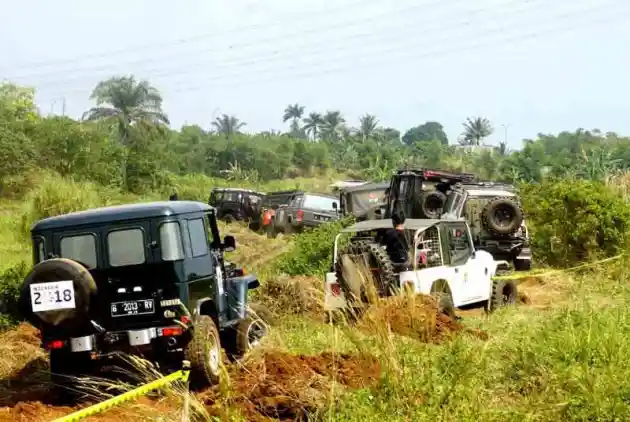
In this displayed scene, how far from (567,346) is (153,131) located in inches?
1763

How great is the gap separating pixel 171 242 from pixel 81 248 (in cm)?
104

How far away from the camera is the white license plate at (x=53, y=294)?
30.6 ft

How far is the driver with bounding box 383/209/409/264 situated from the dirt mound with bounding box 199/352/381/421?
187 inches

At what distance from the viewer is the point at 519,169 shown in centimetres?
6888

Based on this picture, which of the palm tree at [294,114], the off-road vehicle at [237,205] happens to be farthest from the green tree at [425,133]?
the off-road vehicle at [237,205]

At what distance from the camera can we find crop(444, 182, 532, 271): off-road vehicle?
1904cm

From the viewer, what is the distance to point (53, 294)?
9.34 meters

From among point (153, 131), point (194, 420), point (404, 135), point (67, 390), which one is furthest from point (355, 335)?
point (404, 135)

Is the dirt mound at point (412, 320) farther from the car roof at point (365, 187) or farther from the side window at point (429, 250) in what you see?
the car roof at point (365, 187)

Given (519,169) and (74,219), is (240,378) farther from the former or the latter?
(519,169)

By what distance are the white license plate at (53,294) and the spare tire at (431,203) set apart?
11.6m

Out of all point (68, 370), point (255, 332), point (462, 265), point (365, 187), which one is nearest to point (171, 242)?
point (68, 370)

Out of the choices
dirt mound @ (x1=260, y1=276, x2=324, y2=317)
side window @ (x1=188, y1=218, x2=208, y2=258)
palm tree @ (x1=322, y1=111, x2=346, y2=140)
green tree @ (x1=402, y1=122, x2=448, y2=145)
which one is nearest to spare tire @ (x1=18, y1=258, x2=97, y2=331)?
side window @ (x1=188, y1=218, x2=208, y2=258)

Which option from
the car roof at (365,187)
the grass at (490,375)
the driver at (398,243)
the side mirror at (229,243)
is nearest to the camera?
the grass at (490,375)
